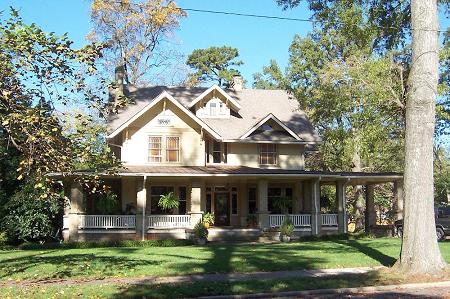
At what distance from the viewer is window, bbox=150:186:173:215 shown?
28.6 metres

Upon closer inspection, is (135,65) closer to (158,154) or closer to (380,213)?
(158,154)

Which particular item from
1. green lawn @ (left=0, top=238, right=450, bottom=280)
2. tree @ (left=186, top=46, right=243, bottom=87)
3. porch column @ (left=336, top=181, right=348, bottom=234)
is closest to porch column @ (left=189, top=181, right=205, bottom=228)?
porch column @ (left=336, top=181, right=348, bottom=234)

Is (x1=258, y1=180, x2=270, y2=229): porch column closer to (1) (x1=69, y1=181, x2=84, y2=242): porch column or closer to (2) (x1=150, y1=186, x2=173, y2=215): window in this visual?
(2) (x1=150, y1=186, x2=173, y2=215): window

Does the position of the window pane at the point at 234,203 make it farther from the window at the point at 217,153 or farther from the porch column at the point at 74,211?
the porch column at the point at 74,211

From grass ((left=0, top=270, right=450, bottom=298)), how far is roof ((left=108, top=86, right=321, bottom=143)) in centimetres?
1779

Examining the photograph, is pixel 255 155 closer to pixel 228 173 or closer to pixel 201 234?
pixel 228 173

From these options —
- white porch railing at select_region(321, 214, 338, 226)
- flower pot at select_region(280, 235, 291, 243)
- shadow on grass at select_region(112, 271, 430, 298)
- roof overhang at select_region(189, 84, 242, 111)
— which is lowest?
flower pot at select_region(280, 235, 291, 243)

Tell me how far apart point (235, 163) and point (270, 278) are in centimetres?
1778

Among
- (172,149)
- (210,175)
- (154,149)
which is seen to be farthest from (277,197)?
(154,149)

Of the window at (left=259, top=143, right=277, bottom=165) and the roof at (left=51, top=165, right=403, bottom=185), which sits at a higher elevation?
the window at (left=259, top=143, right=277, bottom=165)

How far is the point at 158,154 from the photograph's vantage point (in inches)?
1120

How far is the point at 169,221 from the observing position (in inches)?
1056

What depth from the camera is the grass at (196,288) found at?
10008 mm

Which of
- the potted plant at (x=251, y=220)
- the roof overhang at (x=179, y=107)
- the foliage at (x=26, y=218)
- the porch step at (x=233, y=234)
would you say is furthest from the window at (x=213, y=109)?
the foliage at (x=26, y=218)
